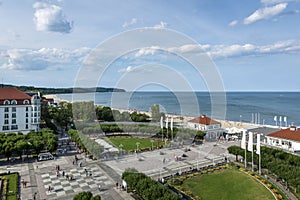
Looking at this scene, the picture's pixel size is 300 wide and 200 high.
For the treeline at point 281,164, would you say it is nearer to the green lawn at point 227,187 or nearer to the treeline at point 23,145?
the green lawn at point 227,187

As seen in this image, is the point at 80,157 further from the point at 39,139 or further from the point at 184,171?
the point at 184,171

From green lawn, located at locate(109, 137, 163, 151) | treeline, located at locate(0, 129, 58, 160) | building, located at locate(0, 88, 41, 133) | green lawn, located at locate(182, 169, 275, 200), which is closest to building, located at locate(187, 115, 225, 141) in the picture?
green lawn, located at locate(109, 137, 163, 151)

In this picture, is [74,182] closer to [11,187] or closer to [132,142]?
[11,187]

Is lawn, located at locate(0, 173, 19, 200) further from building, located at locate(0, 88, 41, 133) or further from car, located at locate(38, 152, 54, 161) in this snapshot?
building, located at locate(0, 88, 41, 133)

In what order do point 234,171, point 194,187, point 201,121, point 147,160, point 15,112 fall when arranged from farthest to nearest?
point 201,121 < point 15,112 < point 147,160 < point 234,171 < point 194,187

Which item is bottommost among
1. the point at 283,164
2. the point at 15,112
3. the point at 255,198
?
the point at 255,198

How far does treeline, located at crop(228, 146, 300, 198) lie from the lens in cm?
2291

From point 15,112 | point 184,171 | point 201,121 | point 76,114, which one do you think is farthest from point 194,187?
point 76,114

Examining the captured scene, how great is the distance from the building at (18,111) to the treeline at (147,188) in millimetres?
34774

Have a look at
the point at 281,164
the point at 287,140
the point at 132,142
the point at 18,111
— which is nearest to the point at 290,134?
the point at 287,140

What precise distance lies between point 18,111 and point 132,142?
24893 millimetres

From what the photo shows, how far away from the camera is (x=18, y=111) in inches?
1917

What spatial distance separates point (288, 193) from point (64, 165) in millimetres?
26491

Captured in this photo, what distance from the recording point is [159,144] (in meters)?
43.0
